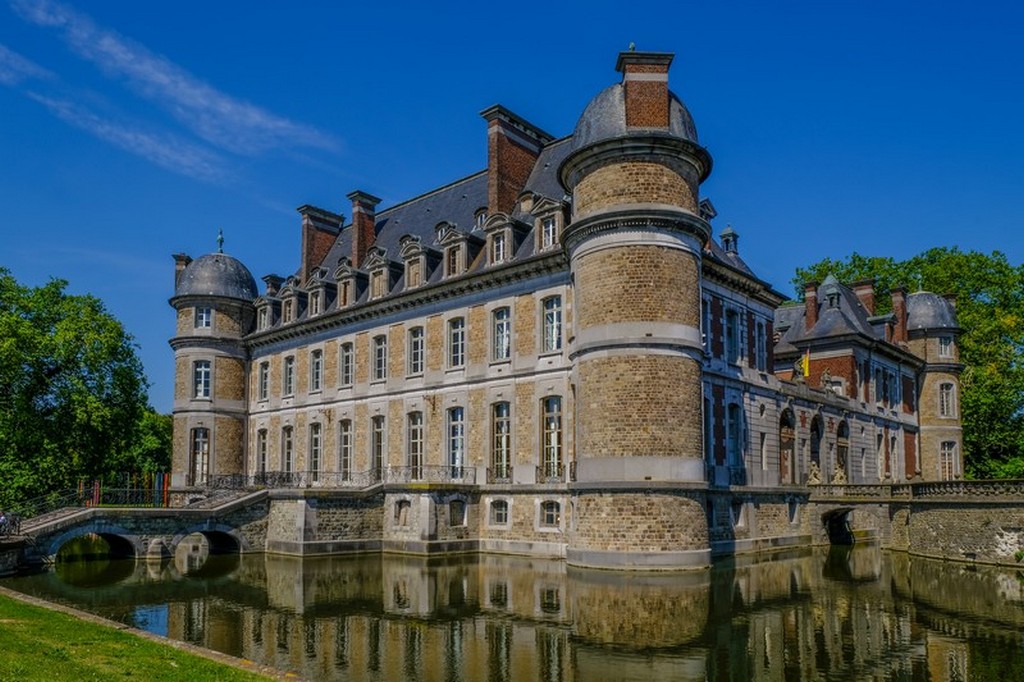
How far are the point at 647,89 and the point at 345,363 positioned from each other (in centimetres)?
1593

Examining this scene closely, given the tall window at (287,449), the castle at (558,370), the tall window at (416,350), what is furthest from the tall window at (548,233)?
the tall window at (287,449)

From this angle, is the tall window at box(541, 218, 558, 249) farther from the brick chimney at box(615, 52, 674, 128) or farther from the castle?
the brick chimney at box(615, 52, 674, 128)

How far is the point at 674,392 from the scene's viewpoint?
20.4 meters

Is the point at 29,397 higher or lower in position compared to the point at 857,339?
lower

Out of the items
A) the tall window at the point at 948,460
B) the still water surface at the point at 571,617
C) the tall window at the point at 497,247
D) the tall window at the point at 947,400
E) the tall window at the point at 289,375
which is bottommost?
the still water surface at the point at 571,617

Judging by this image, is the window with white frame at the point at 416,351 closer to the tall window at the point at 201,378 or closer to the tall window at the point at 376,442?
the tall window at the point at 376,442

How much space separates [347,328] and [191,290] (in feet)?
27.3

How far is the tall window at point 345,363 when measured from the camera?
31688 millimetres

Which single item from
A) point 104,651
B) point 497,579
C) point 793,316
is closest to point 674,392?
point 497,579

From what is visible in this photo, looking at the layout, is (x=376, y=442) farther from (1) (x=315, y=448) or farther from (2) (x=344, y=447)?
(1) (x=315, y=448)

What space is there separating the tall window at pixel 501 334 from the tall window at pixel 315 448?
31.0 ft

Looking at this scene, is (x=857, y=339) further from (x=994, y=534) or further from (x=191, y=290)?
(x=191, y=290)

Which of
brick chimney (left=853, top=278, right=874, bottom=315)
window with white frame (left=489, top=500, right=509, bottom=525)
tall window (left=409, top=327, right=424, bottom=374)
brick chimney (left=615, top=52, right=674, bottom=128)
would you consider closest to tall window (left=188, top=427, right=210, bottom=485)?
tall window (left=409, top=327, right=424, bottom=374)

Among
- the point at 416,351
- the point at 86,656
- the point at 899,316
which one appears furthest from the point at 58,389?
the point at 899,316
